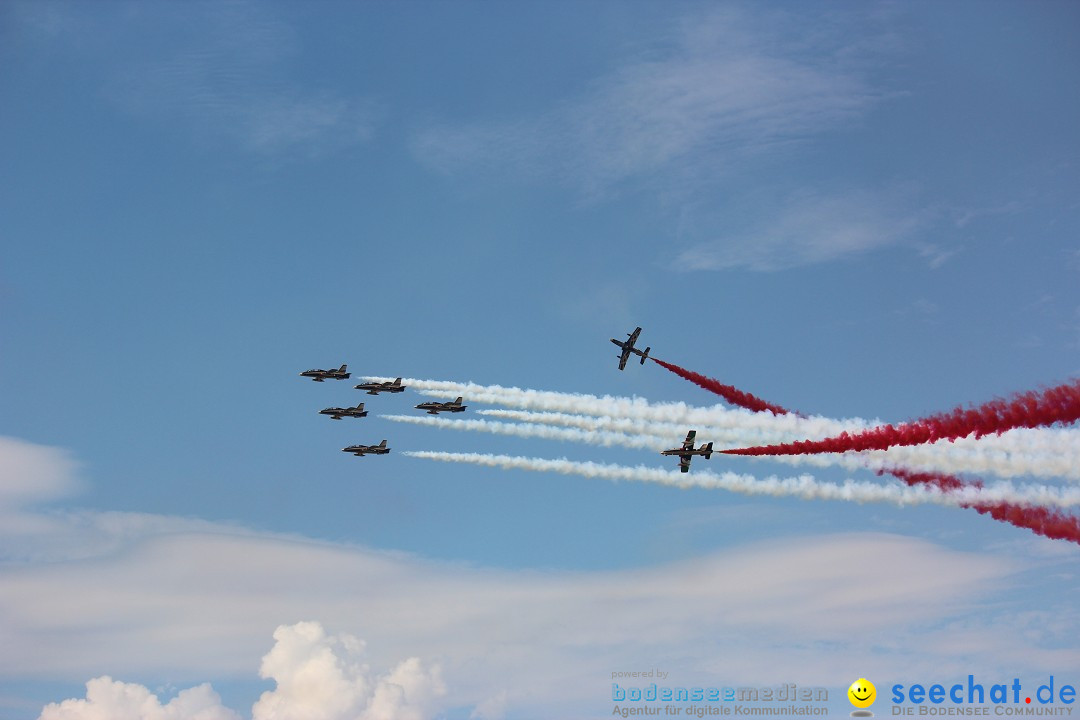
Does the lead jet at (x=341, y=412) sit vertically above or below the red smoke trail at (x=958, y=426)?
above

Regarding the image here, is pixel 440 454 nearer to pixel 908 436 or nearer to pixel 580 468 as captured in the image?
pixel 580 468

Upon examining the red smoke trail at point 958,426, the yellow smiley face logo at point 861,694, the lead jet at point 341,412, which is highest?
the lead jet at point 341,412

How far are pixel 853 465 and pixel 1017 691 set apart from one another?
83.1ft

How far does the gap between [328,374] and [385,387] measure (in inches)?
297

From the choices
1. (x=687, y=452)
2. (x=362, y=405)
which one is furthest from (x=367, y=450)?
(x=687, y=452)

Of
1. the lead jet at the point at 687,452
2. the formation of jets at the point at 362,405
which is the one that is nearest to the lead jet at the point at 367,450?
the formation of jets at the point at 362,405

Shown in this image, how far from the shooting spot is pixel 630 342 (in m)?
149

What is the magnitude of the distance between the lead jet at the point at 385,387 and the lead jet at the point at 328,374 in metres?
2.61

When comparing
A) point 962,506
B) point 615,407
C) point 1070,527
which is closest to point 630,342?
point 615,407

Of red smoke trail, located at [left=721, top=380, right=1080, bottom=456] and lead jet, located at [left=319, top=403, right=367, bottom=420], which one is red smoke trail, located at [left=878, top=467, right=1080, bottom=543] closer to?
red smoke trail, located at [left=721, top=380, right=1080, bottom=456]

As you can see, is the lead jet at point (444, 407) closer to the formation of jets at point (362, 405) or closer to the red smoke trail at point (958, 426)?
the formation of jets at point (362, 405)

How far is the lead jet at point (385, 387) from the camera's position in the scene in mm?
149625

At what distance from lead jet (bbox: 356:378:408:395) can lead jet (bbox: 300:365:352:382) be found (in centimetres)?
261

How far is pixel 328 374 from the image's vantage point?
15150 centimetres
